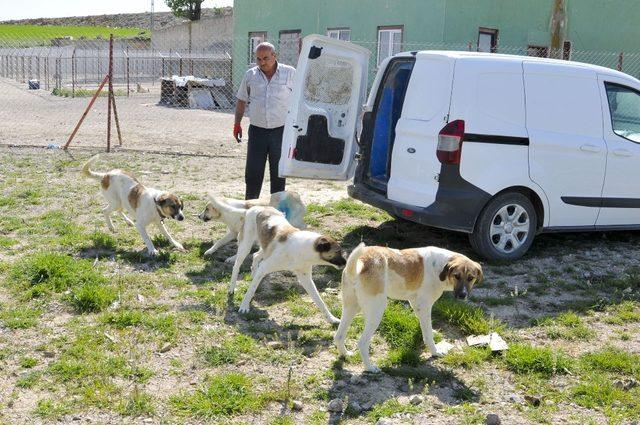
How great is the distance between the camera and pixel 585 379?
430cm

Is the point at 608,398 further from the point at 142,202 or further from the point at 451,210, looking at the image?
the point at 142,202

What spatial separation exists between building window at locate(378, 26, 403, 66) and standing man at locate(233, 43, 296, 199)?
40.5 feet

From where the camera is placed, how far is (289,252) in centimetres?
505

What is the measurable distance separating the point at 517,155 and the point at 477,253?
1.02 metres

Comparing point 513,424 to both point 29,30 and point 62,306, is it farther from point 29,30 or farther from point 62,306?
point 29,30

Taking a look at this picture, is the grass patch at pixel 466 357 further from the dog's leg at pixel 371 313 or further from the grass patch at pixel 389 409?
the grass patch at pixel 389 409

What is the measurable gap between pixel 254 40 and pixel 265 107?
18.3 m

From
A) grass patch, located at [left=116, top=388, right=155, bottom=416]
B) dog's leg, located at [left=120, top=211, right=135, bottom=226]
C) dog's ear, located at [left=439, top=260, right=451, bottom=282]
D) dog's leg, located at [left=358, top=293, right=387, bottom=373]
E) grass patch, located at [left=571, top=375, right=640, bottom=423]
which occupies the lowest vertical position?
grass patch, located at [left=116, top=388, right=155, bottom=416]

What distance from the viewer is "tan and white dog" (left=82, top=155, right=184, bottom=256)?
6723 millimetres

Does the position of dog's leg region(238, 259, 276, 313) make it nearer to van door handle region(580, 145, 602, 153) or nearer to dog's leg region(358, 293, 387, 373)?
dog's leg region(358, 293, 387, 373)

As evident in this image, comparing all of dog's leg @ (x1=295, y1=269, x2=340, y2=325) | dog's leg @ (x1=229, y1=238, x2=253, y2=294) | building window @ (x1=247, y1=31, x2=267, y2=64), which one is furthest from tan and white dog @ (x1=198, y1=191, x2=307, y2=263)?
building window @ (x1=247, y1=31, x2=267, y2=64)

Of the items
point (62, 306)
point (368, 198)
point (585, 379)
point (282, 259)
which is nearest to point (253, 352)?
point (282, 259)

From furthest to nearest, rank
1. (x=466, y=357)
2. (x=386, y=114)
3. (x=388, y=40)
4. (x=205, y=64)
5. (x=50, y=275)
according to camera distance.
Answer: (x=205, y=64)
(x=388, y=40)
(x=386, y=114)
(x=50, y=275)
(x=466, y=357)

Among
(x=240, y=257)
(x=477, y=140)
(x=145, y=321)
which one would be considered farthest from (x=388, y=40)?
(x=145, y=321)
